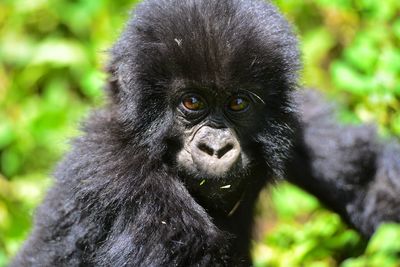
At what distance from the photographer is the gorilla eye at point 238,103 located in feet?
13.1

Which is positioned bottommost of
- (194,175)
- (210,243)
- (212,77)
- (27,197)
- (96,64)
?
(27,197)

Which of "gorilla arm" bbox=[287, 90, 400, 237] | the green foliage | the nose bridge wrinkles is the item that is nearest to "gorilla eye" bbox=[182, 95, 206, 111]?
the nose bridge wrinkles

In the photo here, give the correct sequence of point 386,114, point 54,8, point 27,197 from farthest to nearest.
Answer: point 54,8 < point 27,197 < point 386,114

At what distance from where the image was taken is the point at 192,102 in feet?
13.0

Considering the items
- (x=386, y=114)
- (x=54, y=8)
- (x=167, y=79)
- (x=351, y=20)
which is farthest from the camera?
(x=54, y=8)

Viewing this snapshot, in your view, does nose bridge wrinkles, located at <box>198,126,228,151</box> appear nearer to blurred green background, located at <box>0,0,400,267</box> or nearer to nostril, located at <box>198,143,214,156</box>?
nostril, located at <box>198,143,214,156</box>

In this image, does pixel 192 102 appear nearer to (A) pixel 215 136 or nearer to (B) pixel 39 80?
(A) pixel 215 136

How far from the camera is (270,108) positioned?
4059 mm

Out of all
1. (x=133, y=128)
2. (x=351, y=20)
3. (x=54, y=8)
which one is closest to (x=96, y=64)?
(x=54, y=8)

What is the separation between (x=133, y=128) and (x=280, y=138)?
2.72 ft

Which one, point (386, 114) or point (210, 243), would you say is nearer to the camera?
point (210, 243)

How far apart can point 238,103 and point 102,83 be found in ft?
4.98

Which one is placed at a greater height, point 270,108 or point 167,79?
Result: point 167,79

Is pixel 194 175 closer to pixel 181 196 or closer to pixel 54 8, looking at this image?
pixel 181 196
